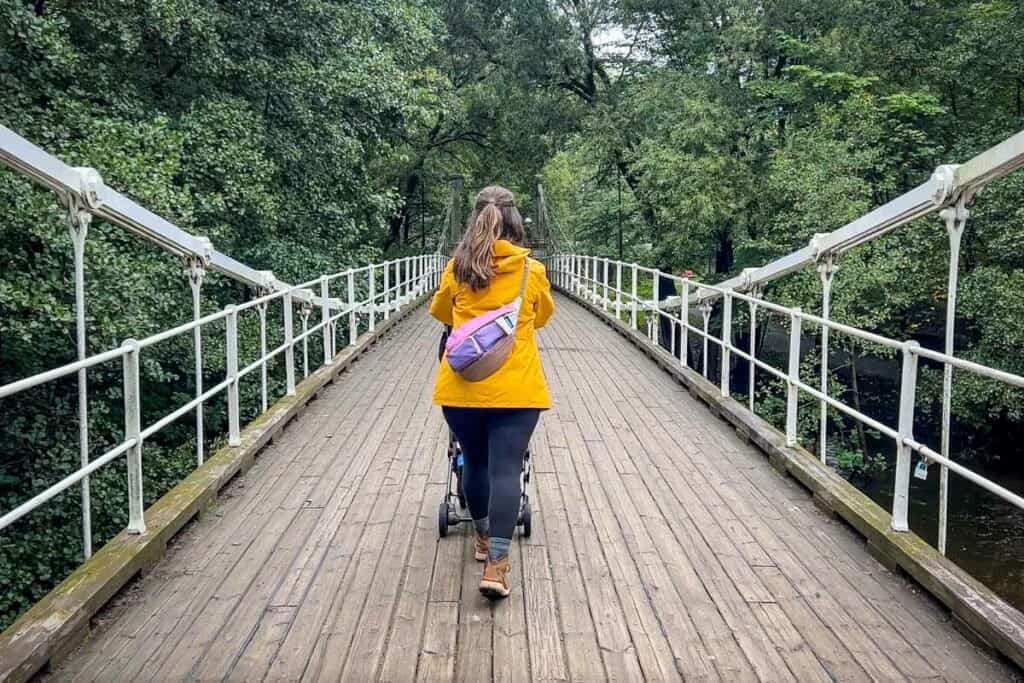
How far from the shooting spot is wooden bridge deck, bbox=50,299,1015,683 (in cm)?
298

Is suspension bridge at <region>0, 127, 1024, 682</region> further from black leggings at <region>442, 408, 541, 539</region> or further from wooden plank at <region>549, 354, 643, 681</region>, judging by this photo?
black leggings at <region>442, 408, 541, 539</region>

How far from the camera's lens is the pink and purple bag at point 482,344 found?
3367 mm

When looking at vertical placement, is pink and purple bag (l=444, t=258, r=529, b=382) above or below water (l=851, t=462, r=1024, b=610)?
above

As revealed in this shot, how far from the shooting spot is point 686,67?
2466cm

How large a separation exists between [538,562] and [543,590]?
32cm

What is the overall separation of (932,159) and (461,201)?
26217mm

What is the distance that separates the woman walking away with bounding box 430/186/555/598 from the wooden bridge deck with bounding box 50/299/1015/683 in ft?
1.22

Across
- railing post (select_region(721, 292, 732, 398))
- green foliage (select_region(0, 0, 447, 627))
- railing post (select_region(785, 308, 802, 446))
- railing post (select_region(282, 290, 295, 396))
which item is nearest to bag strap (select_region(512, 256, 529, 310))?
railing post (select_region(785, 308, 802, 446))

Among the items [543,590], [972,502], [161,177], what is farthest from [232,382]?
[972,502]

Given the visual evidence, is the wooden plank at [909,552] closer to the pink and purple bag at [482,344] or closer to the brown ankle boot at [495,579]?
the brown ankle boot at [495,579]

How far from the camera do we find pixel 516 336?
350 centimetres

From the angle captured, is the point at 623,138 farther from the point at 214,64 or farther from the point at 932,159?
the point at 214,64

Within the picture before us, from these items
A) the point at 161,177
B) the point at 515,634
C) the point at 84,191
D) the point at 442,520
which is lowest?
the point at 515,634

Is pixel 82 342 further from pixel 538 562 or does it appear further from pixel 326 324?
pixel 326 324
